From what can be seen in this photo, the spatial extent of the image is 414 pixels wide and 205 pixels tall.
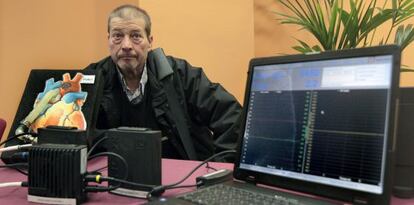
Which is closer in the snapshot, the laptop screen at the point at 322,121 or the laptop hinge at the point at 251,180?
the laptop screen at the point at 322,121

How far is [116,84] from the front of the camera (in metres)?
1.67

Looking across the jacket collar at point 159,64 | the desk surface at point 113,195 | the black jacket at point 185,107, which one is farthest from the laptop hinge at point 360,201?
the jacket collar at point 159,64

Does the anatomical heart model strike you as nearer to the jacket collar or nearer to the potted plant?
the jacket collar

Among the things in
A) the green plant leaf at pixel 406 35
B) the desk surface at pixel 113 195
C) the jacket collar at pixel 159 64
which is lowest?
the desk surface at pixel 113 195

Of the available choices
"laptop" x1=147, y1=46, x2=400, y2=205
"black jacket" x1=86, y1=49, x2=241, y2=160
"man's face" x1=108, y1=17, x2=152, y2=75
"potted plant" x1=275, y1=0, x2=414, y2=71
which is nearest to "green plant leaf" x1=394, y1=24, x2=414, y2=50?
"potted plant" x1=275, y1=0, x2=414, y2=71

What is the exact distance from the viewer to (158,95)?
5.26 ft

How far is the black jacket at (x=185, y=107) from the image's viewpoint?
1580mm

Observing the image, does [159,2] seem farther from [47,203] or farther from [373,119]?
[373,119]

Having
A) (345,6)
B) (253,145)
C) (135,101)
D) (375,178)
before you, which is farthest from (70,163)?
(345,6)

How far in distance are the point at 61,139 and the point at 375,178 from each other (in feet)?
2.07

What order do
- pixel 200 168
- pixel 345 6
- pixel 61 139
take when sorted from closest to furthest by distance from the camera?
1. pixel 61 139
2. pixel 200 168
3. pixel 345 6

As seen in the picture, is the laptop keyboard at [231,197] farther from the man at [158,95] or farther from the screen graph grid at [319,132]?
the man at [158,95]

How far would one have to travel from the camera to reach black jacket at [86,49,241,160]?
1580 mm

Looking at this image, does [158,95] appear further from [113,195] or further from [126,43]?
[113,195]
